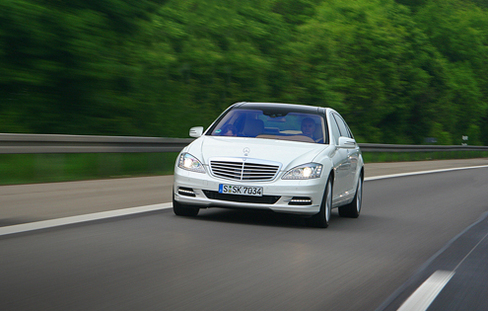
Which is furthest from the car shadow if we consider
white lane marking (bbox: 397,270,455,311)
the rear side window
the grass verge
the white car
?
the grass verge

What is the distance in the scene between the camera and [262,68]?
3000 cm

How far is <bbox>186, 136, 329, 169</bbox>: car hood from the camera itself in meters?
8.67

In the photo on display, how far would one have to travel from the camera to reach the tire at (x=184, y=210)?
9.05 m

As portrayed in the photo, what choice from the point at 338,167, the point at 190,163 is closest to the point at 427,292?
the point at 190,163

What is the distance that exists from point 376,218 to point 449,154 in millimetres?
31464

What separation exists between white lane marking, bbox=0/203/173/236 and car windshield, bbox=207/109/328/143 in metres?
1.24

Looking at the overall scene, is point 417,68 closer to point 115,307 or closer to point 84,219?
point 84,219

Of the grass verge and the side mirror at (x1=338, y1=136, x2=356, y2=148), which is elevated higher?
the side mirror at (x1=338, y1=136, x2=356, y2=148)

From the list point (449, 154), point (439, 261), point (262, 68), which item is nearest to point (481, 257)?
point (439, 261)

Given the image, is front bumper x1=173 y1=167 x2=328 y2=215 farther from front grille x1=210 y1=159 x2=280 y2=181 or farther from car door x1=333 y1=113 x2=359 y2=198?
car door x1=333 y1=113 x2=359 y2=198

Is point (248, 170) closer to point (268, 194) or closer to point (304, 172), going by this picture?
point (268, 194)

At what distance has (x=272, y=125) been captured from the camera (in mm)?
9781

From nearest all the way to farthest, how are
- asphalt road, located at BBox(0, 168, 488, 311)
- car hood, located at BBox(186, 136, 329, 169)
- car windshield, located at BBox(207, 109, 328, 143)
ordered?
asphalt road, located at BBox(0, 168, 488, 311) → car hood, located at BBox(186, 136, 329, 169) → car windshield, located at BBox(207, 109, 328, 143)

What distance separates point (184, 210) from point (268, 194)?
3.81 ft
